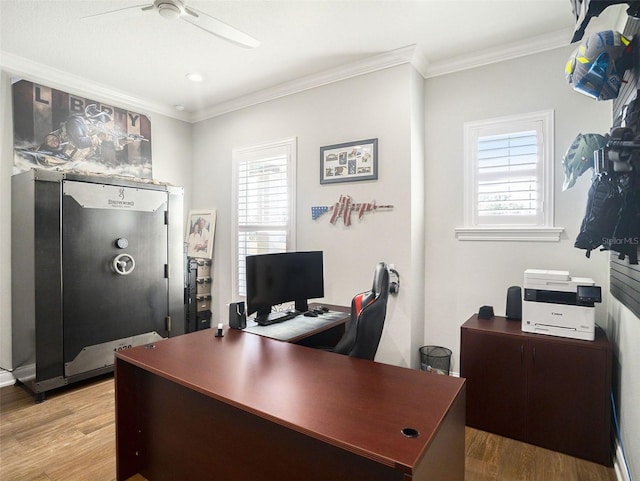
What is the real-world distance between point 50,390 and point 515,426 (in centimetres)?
366

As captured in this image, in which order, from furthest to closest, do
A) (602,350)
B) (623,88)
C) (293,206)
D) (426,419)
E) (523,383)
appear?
(293,206) → (523,383) → (602,350) → (623,88) → (426,419)

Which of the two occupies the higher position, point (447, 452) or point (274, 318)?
point (274, 318)

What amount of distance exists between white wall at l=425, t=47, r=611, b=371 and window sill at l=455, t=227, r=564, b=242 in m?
0.04

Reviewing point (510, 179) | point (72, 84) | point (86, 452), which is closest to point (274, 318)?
point (86, 452)

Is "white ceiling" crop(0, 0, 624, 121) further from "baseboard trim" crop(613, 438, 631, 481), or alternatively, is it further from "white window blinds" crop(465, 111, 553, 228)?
"baseboard trim" crop(613, 438, 631, 481)

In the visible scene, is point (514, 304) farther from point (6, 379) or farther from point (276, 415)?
point (6, 379)

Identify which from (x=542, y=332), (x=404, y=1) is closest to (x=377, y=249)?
(x=542, y=332)

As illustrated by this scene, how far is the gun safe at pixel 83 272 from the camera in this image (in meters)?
2.88

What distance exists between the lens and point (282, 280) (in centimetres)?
281

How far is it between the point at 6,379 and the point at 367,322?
11.2ft

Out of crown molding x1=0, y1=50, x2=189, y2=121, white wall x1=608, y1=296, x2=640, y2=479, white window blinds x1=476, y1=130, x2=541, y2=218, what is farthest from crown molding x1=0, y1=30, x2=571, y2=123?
white wall x1=608, y1=296, x2=640, y2=479

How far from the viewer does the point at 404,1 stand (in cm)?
242

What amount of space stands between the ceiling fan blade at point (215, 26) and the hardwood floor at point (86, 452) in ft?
8.61

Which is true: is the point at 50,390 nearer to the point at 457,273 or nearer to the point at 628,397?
the point at 457,273
